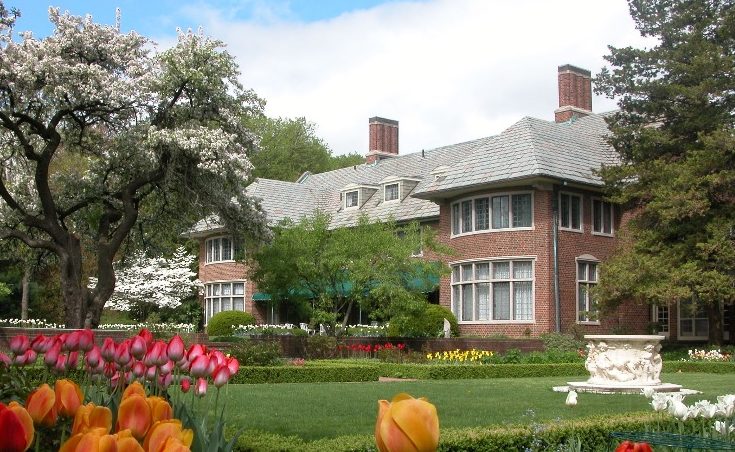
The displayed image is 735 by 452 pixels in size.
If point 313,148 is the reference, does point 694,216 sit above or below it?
below

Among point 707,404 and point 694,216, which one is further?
point 694,216

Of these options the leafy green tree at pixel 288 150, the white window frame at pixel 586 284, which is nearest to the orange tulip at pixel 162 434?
the white window frame at pixel 586 284

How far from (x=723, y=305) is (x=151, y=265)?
1079 inches

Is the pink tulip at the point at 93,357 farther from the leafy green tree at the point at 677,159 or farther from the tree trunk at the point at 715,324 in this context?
the tree trunk at the point at 715,324

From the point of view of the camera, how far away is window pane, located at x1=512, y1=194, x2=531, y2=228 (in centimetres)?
3247

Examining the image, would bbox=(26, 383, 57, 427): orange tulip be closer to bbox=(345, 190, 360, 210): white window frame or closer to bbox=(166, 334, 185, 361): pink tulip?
bbox=(166, 334, 185, 361): pink tulip

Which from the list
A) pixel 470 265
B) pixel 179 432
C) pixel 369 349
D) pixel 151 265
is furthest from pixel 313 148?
pixel 179 432

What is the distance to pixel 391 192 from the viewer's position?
41.4 meters

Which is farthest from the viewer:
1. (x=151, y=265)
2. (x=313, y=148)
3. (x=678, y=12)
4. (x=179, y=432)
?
(x=313, y=148)

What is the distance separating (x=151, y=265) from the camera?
153 feet

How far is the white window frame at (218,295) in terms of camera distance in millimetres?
44375

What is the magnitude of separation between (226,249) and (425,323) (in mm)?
17507

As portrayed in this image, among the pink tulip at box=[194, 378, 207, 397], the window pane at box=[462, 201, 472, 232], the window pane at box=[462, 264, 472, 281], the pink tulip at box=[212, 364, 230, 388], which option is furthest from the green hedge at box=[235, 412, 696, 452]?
the window pane at box=[462, 201, 472, 232]

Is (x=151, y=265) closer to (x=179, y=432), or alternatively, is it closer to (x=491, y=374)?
(x=491, y=374)
